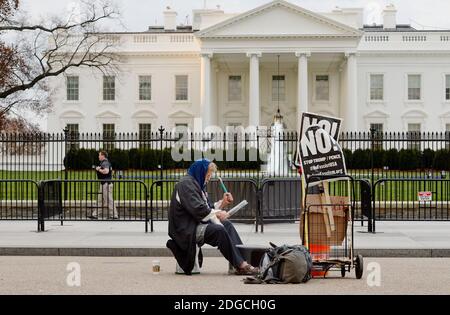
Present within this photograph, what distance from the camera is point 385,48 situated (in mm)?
62031

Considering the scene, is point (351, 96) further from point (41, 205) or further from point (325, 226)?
point (325, 226)

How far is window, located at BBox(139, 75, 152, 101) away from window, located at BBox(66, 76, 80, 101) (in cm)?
486

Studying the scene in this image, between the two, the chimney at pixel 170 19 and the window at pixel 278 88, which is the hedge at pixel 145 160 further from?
the chimney at pixel 170 19

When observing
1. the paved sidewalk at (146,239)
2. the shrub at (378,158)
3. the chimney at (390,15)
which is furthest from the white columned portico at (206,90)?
the paved sidewalk at (146,239)

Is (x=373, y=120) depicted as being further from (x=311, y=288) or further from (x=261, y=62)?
(x=311, y=288)

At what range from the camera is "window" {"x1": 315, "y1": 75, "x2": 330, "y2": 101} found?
2452 inches

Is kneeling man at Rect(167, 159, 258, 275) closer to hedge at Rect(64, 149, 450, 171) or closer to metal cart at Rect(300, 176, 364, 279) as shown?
metal cart at Rect(300, 176, 364, 279)

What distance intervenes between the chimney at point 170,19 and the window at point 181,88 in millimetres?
9189

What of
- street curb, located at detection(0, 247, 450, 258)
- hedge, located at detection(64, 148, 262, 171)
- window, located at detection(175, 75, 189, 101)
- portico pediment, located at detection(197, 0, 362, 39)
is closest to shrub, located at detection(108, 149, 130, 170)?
hedge, located at detection(64, 148, 262, 171)

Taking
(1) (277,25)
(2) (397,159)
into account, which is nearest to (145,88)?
(1) (277,25)

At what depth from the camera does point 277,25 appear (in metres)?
57.8

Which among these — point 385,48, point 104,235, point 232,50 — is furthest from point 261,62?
point 104,235

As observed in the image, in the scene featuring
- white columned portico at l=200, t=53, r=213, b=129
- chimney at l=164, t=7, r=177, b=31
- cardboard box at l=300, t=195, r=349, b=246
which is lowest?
cardboard box at l=300, t=195, r=349, b=246

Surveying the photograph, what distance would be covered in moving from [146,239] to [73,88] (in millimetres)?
49237
